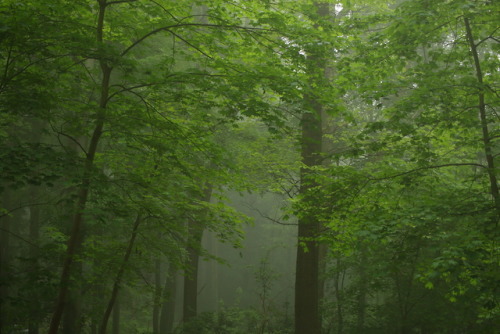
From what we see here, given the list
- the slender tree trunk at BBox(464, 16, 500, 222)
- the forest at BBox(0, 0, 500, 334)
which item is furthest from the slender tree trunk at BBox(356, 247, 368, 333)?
the slender tree trunk at BBox(464, 16, 500, 222)

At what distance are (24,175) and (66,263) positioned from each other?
1804 mm

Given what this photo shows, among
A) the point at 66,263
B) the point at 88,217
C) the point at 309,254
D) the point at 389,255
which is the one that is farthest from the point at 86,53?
the point at 389,255

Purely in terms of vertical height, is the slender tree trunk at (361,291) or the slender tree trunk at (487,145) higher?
the slender tree trunk at (487,145)

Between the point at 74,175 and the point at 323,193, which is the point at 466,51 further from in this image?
the point at 74,175

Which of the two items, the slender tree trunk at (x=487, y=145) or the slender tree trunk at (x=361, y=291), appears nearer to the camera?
the slender tree trunk at (x=487, y=145)

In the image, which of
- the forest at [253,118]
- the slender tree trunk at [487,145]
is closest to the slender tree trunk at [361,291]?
the forest at [253,118]

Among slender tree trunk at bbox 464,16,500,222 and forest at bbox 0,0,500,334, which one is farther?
slender tree trunk at bbox 464,16,500,222

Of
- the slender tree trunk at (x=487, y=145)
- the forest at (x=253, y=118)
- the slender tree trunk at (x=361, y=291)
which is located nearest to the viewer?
the forest at (x=253, y=118)

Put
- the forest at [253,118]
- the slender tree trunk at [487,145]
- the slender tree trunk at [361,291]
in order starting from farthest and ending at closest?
the slender tree trunk at [361,291] < the slender tree trunk at [487,145] < the forest at [253,118]

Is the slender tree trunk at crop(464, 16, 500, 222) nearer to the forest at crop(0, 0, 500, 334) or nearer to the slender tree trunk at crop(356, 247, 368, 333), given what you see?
the forest at crop(0, 0, 500, 334)

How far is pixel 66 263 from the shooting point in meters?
5.75

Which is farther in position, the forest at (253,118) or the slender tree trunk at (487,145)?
the slender tree trunk at (487,145)

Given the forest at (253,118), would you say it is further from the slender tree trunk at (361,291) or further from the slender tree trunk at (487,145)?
the slender tree trunk at (361,291)

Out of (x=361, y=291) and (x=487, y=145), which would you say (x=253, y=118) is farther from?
(x=361, y=291)
